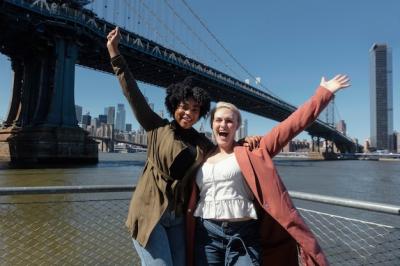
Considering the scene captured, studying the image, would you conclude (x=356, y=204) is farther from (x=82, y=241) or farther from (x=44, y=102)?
(x=44, y=102)

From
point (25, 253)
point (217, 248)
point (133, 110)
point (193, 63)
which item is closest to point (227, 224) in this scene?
point (217, 248)

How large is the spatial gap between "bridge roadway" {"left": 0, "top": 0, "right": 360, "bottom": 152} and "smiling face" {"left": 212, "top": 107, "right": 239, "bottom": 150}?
28.8m

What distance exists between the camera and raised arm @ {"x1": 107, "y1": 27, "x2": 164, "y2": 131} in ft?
6.42

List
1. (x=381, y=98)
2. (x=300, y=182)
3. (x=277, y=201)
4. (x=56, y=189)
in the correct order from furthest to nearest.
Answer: (x=381, y=98), (x=300, y=182), (x=56, y=189), (x=277, y=201)

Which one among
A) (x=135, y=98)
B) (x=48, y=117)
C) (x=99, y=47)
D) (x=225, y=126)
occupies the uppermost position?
(x=99, y=47)

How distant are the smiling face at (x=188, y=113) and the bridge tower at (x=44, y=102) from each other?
27.3 meters

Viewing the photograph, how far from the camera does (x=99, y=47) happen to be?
34.8m

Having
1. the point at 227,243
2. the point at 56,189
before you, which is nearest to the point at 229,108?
the point at 227,243

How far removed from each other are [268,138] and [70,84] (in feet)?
103

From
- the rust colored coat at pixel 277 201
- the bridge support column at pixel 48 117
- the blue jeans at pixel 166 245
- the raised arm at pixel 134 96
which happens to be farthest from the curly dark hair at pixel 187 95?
the bridge support column at pixel 48 117

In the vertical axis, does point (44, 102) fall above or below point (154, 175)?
above

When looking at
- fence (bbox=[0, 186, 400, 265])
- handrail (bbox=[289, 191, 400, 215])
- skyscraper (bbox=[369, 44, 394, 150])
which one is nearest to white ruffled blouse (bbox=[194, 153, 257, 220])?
handrail (bbox=[289, 191, 400, 215])

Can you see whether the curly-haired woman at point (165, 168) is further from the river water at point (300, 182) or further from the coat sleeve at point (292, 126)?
the river water at point (300, 182)

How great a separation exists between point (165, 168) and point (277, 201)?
1.70 feet
